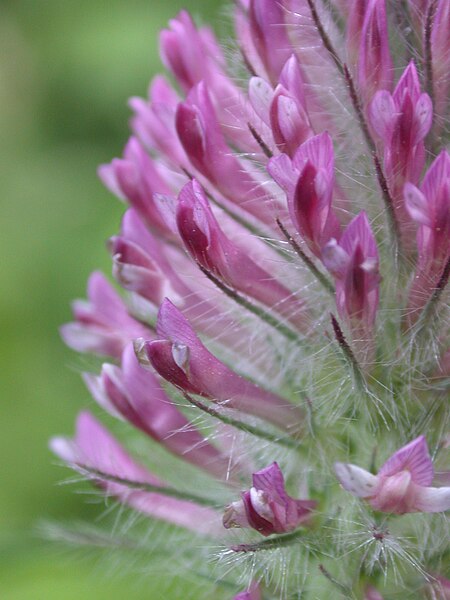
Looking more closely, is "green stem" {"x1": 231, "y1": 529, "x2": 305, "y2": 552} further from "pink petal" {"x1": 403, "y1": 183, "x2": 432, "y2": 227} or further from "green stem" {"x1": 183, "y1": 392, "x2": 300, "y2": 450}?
"pink petal" {"x1": 403, "y1": 183, "x2": 432, "y2": 227}

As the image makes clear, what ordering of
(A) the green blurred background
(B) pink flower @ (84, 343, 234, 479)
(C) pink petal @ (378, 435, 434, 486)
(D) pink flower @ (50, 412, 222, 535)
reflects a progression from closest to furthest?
(C) pink petal @ (378, 435, 434, 486) < (B) pink flower @ (84, 343, 234, 479) < (D) pink flower @ (50, 412, 222, 535) < (A) the green blurred background

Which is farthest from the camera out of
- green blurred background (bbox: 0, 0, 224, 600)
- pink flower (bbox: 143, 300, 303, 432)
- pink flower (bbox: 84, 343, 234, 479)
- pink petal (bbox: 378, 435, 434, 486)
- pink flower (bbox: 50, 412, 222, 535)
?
green blurred background (bbox: 0, 0, 224, 600)

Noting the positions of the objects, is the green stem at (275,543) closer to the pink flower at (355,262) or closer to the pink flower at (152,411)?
the pink flower at (152,411)

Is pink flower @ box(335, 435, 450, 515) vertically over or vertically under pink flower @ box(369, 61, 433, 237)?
Answer: under

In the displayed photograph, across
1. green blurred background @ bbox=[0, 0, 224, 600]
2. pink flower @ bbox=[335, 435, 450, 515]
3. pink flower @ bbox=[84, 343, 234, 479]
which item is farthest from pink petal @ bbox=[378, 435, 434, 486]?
green blurred background @ bbox=[0, 0, 224, 600]

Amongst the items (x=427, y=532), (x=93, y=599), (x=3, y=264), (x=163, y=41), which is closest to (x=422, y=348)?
(x=427, y=532)

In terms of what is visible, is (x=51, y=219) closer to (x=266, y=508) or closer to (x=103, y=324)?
(x=103, y=324)

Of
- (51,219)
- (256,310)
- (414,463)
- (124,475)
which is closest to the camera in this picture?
(414,463)

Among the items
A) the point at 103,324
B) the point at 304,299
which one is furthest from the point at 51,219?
the point at 304,299
